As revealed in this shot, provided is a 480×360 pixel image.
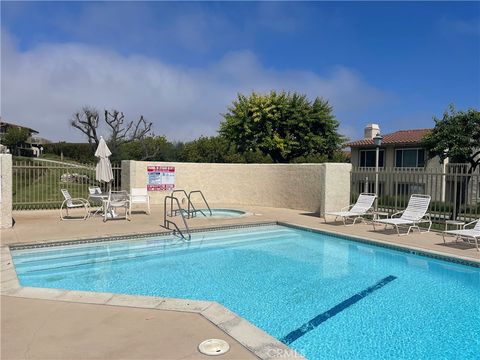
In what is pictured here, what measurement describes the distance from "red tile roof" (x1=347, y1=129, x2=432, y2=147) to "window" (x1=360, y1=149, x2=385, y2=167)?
89 centimetres

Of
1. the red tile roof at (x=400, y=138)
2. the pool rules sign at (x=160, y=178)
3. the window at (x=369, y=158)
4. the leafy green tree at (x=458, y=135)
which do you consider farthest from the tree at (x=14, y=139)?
the leafy green tree at (x=458, y=135)

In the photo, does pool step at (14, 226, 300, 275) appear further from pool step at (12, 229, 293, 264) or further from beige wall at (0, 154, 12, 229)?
beige wall at (0, 154, 12, 229)

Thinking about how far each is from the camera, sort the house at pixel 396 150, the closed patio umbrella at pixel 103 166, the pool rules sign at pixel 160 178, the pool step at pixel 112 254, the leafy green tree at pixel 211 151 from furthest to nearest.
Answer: the leafy green tree at pixel 211 151
the house at pixel 396 150
the pool rules sign at pixel 160 178
the closed patio umbrella at pixel 103 166
the pool step at pixel 112 254

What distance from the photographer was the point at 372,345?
421 cm

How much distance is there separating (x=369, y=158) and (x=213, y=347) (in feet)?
96.3

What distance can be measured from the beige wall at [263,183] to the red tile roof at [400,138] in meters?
15.3

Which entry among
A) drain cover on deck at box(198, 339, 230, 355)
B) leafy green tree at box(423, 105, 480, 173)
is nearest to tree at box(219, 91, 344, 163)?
leafy green tree at box(423, 105, 480, 173)

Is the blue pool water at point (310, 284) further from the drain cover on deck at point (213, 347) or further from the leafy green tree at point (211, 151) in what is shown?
the leafy green tree at point (211, 151)

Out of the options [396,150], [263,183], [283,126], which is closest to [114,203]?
[263,183]

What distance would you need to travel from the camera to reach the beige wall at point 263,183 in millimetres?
12781

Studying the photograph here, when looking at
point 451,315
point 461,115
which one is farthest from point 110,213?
point 461,115

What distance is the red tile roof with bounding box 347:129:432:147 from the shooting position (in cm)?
2774

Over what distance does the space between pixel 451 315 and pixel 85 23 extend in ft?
39.9

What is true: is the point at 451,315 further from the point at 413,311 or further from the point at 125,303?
the point at 125,303
